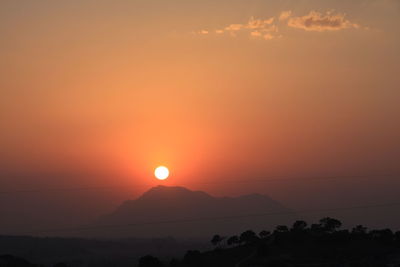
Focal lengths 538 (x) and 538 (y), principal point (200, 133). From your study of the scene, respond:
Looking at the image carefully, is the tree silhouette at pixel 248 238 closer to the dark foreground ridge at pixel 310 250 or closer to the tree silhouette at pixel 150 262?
the dark foreground ridge at pixel 310 250

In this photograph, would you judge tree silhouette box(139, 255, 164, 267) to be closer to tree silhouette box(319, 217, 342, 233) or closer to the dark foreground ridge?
the dark foreground ridge

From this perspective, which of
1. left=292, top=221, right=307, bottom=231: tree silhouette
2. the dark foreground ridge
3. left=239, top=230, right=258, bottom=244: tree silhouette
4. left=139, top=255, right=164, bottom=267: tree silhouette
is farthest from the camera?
left=239, top=230, right=258, bottom=244: tree silhouette

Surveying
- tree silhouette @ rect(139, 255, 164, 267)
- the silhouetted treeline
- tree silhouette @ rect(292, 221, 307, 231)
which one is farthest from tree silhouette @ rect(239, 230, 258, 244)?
tree silhouette @ rect(139, 255, 164, 267)

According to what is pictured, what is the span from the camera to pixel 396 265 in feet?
272

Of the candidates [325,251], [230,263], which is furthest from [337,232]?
[230,263]

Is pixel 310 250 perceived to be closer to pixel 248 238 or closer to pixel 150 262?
pixel 248 238

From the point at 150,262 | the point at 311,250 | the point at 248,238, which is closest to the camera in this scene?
the point at 311,250

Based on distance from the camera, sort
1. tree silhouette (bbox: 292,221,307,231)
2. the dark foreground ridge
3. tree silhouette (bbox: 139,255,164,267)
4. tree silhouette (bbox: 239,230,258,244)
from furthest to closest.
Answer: tree silhouette (bbox: 239,230,258,244)
tree silhouette (bbox: 292,221,307,231)
tree silhouette (bbox: 139,255,164,267)
the dark foreground ridge

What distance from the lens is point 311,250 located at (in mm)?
A: 98625

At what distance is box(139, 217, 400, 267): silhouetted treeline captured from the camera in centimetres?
8850

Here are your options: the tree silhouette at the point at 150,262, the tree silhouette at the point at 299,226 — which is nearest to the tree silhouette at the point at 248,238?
the tree silhouette at the point at 299,226

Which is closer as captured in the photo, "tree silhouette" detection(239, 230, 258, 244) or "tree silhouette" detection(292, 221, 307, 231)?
"tree silhouette" detection(292, 221, 307, 231)

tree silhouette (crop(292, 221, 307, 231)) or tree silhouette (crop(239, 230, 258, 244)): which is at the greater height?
tree silhouette (crop(292, 221, 307, 231))

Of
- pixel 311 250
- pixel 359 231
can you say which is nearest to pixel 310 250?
pixel 311 250
